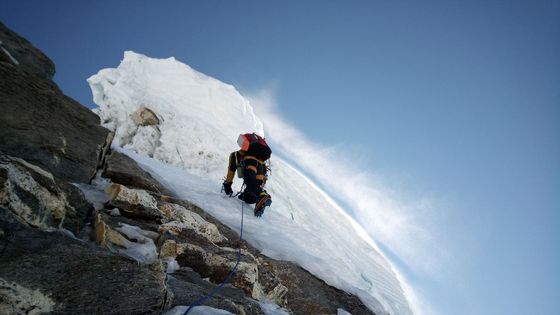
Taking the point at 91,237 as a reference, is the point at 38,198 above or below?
above

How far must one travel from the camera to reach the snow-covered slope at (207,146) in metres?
8.42

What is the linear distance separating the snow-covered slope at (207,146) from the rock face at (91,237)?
75.4 inches

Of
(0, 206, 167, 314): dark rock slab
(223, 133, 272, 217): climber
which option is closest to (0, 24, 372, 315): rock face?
(0, 206, 167, 314): dark rock slab

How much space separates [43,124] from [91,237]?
7.82 feet

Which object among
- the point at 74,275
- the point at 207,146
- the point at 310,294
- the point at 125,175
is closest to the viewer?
the point at 74,275

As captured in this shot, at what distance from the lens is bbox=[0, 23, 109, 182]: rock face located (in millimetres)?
4492

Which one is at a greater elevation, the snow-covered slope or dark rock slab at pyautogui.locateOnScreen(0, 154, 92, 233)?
the snow-covered slope

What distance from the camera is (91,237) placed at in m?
3.64

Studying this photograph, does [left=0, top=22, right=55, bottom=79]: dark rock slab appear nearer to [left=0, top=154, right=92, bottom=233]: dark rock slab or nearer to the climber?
[left=0, top=154, right=92, bottom=233]: dark rock slab

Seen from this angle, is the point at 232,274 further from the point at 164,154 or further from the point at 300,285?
the point at 164,154

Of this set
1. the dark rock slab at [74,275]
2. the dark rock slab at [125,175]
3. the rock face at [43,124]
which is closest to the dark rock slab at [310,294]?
the dark rock slab at [74,275]

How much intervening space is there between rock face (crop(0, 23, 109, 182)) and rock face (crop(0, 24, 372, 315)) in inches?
0.7

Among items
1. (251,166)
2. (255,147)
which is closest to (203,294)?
(251,166)

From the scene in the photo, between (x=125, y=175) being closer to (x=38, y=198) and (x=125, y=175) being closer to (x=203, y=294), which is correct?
(x=38, y=198)
